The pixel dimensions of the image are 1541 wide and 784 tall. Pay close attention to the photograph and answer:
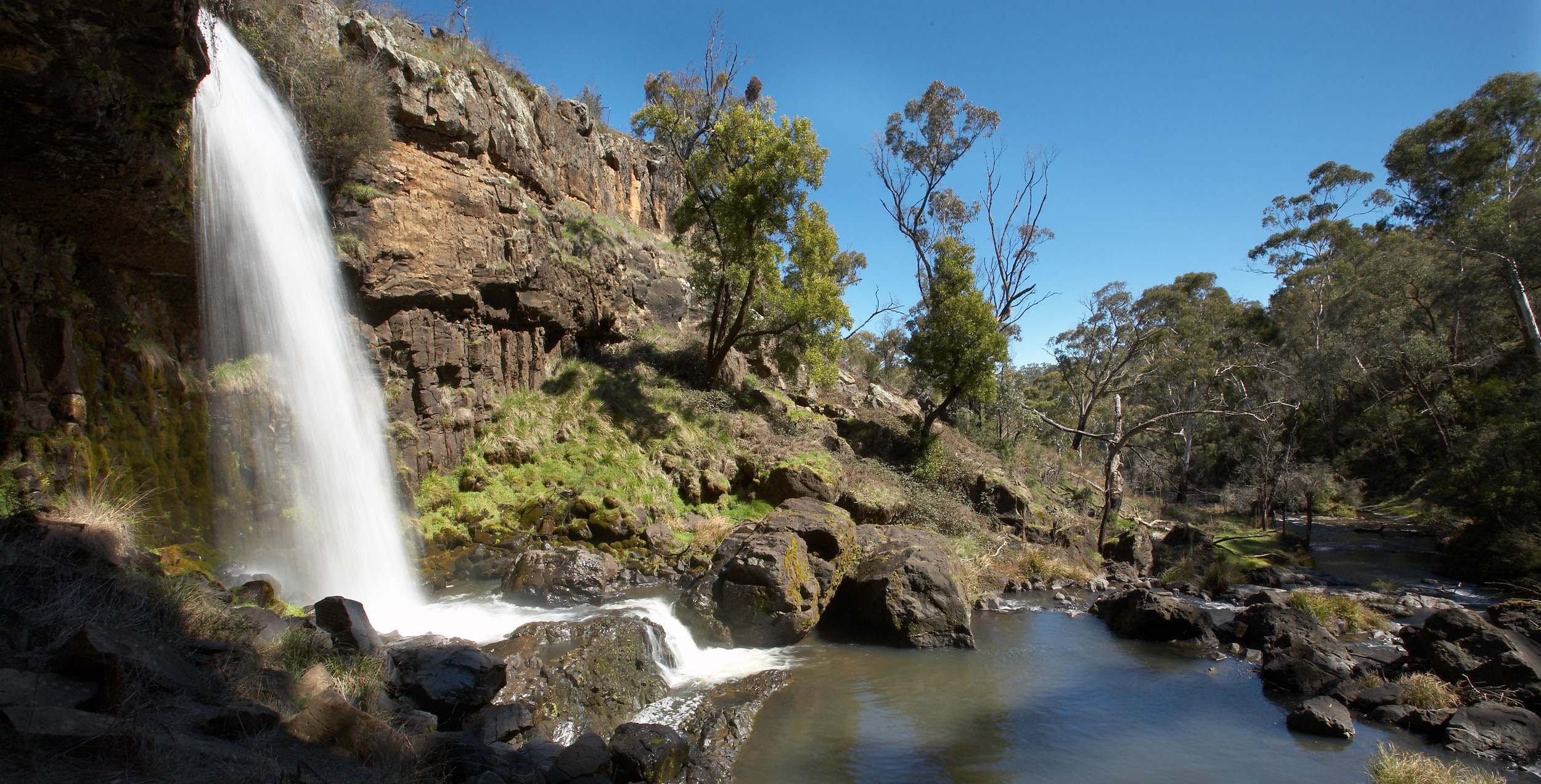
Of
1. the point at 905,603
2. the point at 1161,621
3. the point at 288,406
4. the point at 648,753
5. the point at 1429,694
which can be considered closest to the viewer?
the point at 648,753

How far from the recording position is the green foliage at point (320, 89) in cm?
1298

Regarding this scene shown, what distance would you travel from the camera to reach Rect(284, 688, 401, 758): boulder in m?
4.73

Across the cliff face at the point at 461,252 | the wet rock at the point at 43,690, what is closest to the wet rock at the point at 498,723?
the wet rock at the point at 43,690

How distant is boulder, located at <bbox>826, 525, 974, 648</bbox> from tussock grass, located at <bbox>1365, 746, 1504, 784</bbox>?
557 centimetres

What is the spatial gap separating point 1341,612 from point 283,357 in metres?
20.9

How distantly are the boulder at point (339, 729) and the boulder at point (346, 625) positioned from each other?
6.27ft

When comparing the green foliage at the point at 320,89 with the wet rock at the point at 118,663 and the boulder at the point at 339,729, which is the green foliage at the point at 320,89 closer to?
the wet rock at the point at 118,663

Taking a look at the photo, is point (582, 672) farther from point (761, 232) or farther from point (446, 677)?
point (761, 232)

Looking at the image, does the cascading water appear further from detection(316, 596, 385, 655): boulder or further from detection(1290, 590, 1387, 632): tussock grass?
detection(1290, 590, 1387, 632): tussock grass

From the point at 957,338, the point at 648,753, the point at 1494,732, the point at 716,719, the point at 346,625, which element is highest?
the point at 957,338

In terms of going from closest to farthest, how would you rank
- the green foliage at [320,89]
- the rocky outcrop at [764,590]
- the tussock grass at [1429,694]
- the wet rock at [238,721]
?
the wet rock at [238,721], the tussock grass at [1429,694], the rocky outcrop at [764,590], the green foliage at [320,89]

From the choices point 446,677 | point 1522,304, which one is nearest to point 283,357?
point 446,677

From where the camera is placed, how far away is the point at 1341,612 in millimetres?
14086

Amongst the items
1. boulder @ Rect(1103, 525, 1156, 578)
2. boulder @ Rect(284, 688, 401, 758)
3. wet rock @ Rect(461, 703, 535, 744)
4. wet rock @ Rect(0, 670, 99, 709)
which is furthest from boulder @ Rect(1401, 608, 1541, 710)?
wet rock @ Rect(0, 670, 99, 709)
